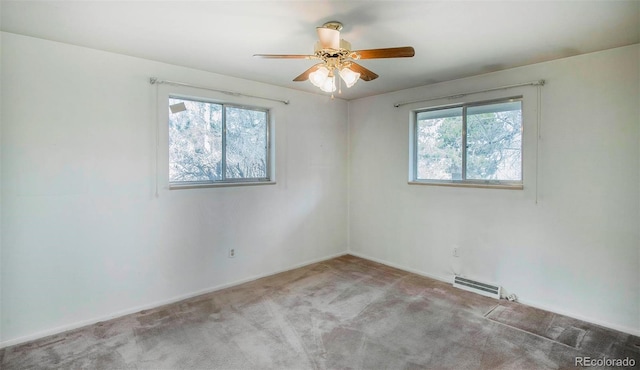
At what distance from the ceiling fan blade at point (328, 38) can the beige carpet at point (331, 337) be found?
215 centimetres

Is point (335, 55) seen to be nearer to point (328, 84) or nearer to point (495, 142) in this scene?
point (328, 84)

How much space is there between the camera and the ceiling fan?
6.45 ft

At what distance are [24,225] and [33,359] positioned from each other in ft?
3.27

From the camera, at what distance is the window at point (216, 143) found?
131 inches

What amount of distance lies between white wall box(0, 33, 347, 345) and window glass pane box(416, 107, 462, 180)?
79.5 inches

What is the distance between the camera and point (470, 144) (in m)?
3.67

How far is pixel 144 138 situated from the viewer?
305 centimetres

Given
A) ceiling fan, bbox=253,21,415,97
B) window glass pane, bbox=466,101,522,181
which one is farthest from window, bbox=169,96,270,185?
window glass pane, bbox=466,101,522,181

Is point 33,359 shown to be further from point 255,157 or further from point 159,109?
point 255,157

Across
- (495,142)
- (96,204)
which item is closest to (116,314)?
(96,204)

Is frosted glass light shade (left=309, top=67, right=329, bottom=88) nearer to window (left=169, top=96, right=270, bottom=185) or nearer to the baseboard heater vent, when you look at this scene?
window (left=169, top=96, right=270, bottom=185)

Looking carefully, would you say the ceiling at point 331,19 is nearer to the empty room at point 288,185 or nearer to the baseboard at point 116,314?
the empty room at point 288,185

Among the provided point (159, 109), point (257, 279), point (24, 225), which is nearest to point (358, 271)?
point (257, 279)

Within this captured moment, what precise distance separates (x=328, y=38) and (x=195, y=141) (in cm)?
208
